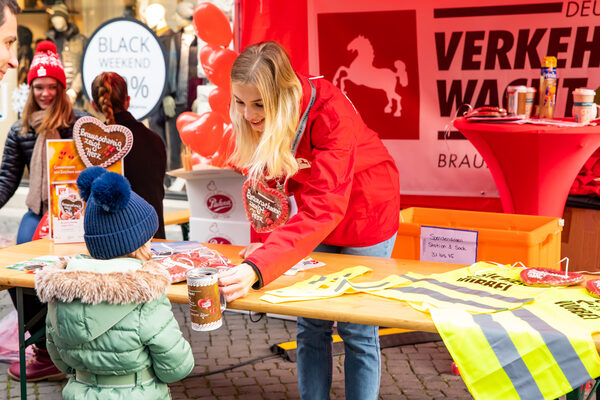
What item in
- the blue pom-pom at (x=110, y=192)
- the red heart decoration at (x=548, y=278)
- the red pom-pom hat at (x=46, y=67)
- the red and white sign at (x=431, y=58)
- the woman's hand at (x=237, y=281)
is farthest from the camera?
the red and white sign at (x=431, y=58)

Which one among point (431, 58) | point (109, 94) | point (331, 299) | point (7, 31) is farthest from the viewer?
point (431, 58)

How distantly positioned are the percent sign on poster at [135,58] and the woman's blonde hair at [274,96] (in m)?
5.46

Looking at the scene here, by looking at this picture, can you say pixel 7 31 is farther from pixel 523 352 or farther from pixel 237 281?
pixel 523 352

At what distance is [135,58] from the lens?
25.6ft

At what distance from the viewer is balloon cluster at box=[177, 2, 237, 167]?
16.0 feet

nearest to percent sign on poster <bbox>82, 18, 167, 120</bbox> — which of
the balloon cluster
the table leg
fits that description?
the balloon cluster

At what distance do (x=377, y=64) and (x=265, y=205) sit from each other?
7.47 feet

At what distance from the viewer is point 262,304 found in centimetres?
244

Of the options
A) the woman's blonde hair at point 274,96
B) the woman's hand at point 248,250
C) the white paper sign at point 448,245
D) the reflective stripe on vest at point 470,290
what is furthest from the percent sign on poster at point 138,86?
the reflective stripe on vest at point 470,290

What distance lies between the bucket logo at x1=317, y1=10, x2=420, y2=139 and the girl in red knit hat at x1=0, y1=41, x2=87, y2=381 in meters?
1.79

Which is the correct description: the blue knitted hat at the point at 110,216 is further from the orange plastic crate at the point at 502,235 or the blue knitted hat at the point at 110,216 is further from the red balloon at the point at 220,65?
the red balloon at the point at 220,65

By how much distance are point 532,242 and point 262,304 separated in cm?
171

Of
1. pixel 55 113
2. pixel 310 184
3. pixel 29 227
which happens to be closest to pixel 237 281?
pixel 310 184

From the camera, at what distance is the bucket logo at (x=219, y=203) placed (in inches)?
189
